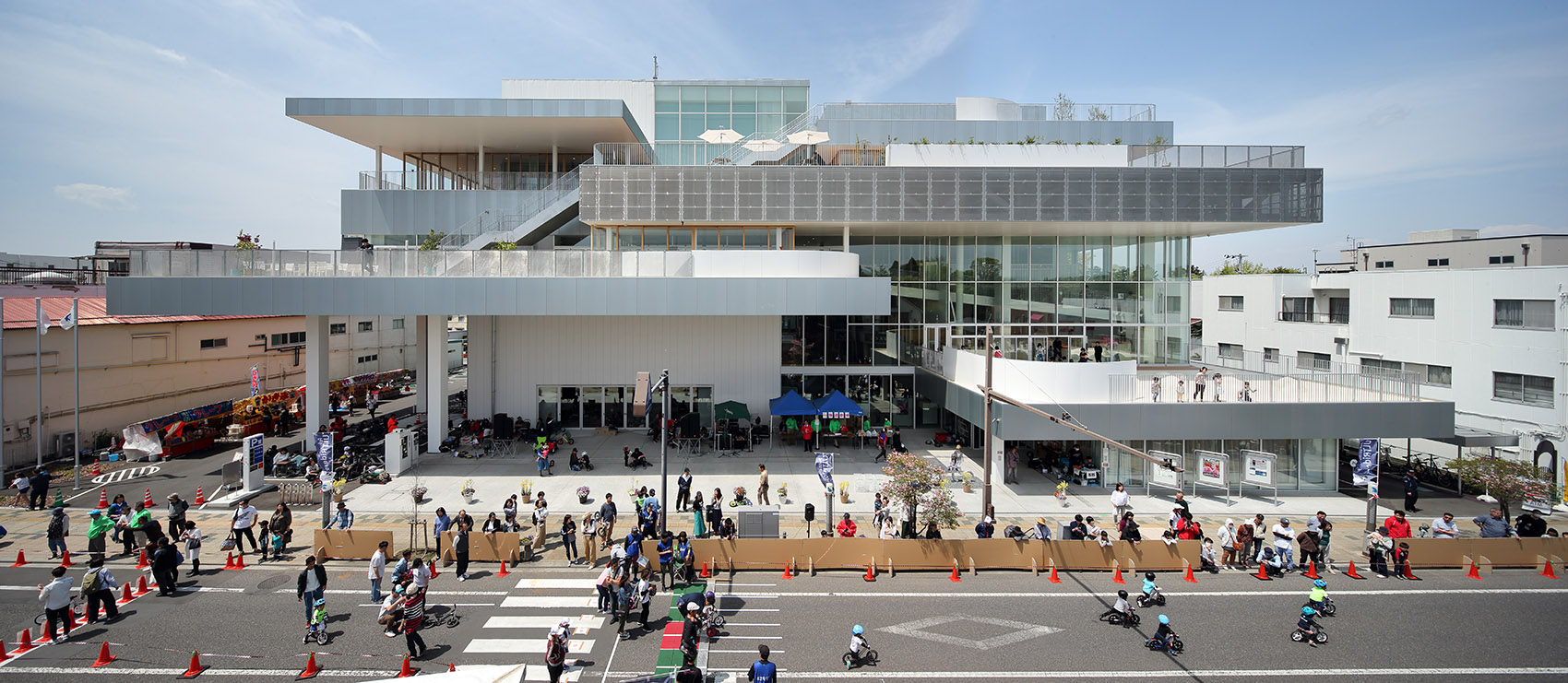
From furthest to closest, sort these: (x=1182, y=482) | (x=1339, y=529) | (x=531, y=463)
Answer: (x=531, y=463), (x=1182, y=482), (x=1339, y=529)

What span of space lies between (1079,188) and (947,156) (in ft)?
19.5

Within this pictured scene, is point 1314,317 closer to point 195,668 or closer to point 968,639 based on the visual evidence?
point 968,639

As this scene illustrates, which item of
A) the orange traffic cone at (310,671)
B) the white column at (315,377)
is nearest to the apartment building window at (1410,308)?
the orange traffic cone at (310,671)

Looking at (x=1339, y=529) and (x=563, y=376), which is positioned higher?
(x=563, y=376)

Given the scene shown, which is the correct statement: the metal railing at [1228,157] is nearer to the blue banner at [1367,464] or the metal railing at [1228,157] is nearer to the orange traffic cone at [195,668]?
the blue banner at [1367,464]

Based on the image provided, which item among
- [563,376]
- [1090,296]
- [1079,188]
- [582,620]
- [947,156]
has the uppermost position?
[947,156]

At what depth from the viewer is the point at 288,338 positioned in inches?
1592

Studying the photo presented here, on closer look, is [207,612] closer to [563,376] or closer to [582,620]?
[582,620]

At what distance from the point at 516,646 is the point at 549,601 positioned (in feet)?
6.83

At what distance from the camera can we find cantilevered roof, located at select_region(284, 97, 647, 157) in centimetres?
3011

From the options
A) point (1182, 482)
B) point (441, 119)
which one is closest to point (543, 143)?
point (441, 119)

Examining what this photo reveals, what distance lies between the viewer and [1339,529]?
20203 mm

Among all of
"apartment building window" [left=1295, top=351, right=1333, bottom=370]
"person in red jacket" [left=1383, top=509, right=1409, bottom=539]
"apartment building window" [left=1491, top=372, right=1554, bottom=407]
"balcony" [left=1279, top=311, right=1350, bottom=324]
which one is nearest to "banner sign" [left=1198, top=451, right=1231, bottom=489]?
"person in red jacket" [left=1383, top=509, right=1409, bottom=539]

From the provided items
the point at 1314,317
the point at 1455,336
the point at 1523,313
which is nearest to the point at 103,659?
the point at 1523,313
